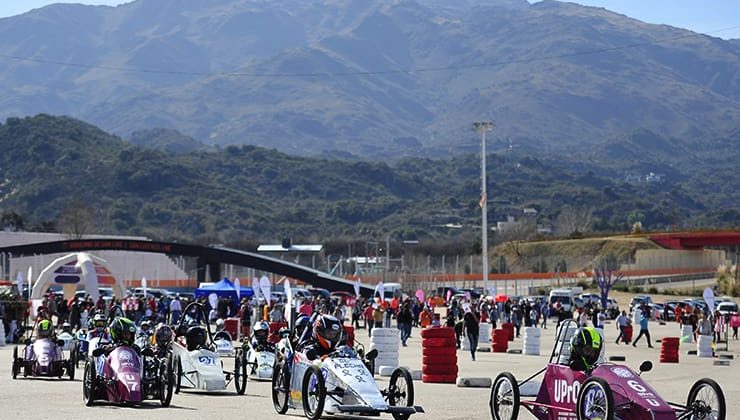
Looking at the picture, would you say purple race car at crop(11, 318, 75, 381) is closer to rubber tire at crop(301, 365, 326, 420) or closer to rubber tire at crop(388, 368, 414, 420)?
rubber tire at crop(301, 365, 326, 420)

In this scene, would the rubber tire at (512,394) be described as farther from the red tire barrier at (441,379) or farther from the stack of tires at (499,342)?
the stack of tires at (499,342)

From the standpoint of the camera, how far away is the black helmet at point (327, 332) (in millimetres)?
18844

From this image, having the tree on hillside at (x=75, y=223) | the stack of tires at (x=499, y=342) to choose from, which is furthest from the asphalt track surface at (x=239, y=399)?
the tree on hillside at (x=75, y=223)

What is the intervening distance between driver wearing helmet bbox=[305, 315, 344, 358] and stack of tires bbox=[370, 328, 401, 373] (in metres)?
10.3

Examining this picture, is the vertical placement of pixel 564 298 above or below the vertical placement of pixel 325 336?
above

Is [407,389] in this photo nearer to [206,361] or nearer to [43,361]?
[206,361]

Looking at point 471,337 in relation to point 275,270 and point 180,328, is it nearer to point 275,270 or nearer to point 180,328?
point 180,328

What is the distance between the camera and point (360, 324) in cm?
6612

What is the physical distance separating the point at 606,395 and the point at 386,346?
1486 centimetres

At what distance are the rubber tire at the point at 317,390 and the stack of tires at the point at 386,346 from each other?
35.9ft

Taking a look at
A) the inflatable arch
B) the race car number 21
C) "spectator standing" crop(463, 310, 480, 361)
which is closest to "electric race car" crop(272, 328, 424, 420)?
the race car number 21

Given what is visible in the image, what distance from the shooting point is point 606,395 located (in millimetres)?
14688

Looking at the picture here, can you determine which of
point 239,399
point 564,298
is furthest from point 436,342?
point 564,298

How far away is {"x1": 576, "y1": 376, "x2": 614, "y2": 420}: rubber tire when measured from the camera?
1460 cm
